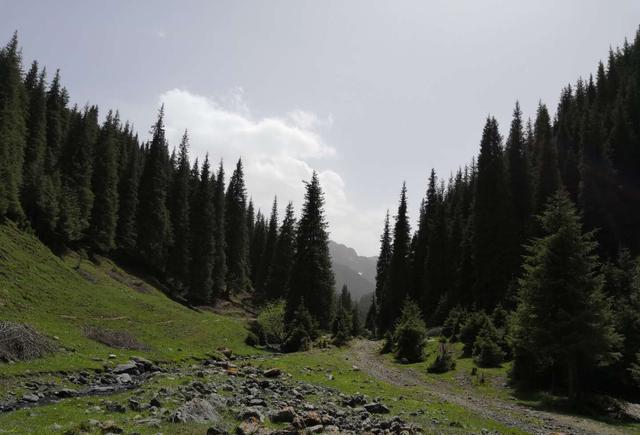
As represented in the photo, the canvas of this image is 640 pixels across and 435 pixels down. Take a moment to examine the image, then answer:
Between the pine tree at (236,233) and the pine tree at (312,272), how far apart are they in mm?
39373

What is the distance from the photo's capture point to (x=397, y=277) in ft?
292

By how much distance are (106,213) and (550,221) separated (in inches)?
2617

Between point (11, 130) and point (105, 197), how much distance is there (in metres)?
16.9

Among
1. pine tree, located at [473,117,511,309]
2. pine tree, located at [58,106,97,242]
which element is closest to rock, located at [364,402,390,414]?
pine tree, located at [473,117,511,309]

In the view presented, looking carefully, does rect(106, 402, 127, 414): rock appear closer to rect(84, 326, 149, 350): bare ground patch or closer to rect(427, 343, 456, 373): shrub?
rect(84, 326, 149, 350): bare ground patch

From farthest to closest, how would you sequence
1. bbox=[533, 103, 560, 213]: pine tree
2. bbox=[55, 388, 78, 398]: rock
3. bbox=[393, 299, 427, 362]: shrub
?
bbox=[533, 103, 560, 213]: pine tree
bbox=[393, 299, 427, 362]: shrub
bbox=[55, 388, 78, 398]: rock

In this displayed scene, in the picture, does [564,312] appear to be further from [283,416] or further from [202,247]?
[202,247]

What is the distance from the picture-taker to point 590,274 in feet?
93.8

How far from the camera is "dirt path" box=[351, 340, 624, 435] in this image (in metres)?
20.7

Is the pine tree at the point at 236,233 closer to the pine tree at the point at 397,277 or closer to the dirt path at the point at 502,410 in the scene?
the pine tree at the point at 397,277

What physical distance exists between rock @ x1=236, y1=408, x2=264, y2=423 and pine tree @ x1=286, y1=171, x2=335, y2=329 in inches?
1501

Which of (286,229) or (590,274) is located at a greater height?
(286,229)

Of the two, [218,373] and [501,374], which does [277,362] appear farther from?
[501,374]

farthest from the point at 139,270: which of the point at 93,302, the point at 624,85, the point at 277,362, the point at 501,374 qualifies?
the point at 624,85
